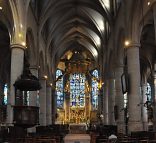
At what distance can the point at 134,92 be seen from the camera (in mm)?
20750

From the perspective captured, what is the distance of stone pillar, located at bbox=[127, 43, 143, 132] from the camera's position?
67.1 feet

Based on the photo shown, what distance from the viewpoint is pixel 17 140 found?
579 inches

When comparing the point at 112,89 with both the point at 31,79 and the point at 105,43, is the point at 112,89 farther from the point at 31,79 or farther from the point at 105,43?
the point at 31,79

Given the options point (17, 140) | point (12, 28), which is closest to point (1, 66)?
point (12, 28)

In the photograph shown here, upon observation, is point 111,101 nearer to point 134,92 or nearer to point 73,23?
point 134,92

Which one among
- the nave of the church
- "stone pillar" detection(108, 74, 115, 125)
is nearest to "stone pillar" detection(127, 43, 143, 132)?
the nave of the church

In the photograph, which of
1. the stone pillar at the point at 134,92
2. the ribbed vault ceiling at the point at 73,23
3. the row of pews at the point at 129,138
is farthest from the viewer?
the ribbed vault ceiling at the point at 73,23

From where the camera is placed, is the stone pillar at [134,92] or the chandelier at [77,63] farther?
the chandelier at [77,63]

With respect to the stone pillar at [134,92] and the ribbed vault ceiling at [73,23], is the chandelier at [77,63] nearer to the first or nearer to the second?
the ribbed vault ceiling at [73,23]

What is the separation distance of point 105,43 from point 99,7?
18.7ft

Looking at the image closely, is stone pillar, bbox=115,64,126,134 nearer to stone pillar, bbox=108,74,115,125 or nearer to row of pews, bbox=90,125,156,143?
stone pillar, bbox=108,74,115,125

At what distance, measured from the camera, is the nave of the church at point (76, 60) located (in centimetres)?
1773

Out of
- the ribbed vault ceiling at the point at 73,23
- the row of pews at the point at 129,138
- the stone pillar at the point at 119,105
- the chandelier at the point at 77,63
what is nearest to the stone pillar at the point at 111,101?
the stone pillar at the point at 119,105

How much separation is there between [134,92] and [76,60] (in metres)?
27.6
